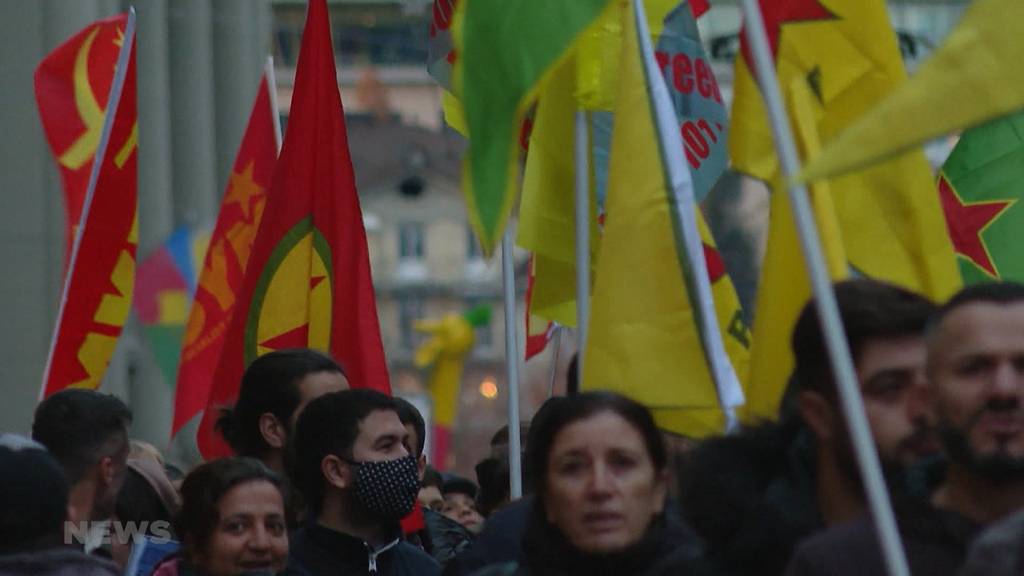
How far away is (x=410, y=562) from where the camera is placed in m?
6.69

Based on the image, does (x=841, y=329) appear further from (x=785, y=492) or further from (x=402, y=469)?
(x=402, y=469)

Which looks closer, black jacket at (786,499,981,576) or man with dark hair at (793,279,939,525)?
black jacket at (786,499,981,576)

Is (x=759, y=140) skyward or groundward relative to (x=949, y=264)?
skyward

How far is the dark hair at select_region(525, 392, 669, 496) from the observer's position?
17.3 ft

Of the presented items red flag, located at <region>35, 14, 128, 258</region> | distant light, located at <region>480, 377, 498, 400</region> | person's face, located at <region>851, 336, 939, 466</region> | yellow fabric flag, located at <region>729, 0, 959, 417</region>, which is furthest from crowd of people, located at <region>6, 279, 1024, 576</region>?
distant light, located at <region>480, 377, 498, 400</region>

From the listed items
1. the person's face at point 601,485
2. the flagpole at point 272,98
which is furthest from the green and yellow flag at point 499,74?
the flagpole at point 272,98

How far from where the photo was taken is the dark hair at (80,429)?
6.87 m

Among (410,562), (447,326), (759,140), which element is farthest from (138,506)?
(447,326)

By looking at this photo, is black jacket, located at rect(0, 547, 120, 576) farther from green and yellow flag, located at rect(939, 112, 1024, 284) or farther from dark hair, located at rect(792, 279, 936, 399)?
green and yellow flag, located at rect(939, 112, 1024, 284)

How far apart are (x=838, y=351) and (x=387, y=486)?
2.49 meters

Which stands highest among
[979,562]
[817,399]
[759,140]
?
[759,140]

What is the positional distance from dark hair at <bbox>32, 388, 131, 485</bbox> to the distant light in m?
77.7

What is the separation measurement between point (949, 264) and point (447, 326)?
180 ft

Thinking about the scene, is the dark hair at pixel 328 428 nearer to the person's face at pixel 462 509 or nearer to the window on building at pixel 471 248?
the person's face at pixel 462 509
